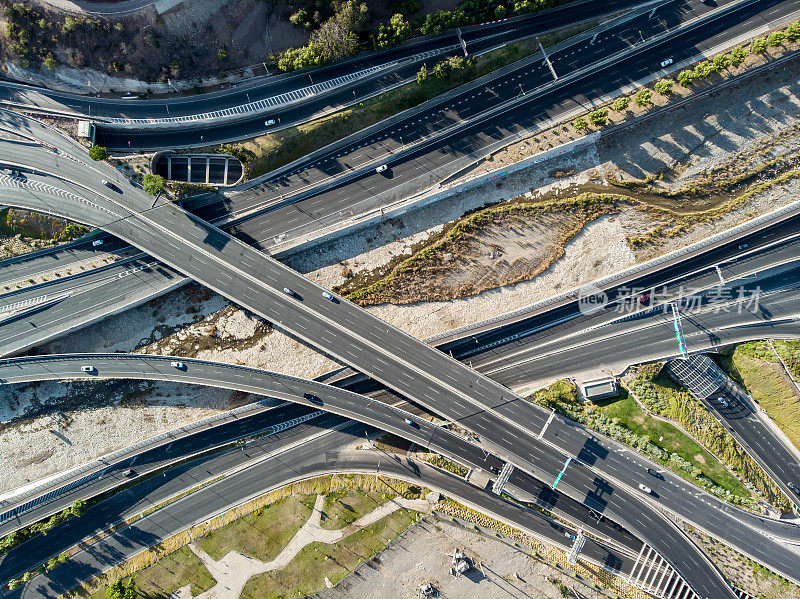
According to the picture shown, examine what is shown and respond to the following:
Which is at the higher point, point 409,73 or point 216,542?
point 409,73

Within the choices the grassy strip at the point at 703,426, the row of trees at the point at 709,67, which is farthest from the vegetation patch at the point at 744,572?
the row of trees at the point at 709,67

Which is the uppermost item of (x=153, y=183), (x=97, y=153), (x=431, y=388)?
(x=153, y=183)

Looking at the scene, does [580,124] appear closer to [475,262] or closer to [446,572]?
[475,262]

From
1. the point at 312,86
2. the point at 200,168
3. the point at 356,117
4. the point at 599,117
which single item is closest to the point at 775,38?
the point at 599,117

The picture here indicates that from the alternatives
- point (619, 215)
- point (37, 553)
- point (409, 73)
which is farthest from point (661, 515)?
point (37, 553)

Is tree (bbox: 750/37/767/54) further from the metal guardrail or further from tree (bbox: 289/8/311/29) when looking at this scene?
the metal guardrail

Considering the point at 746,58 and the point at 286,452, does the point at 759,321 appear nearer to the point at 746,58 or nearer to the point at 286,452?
the point at 746,58

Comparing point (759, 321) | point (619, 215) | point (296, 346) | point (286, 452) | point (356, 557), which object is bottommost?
point (356, 557)
